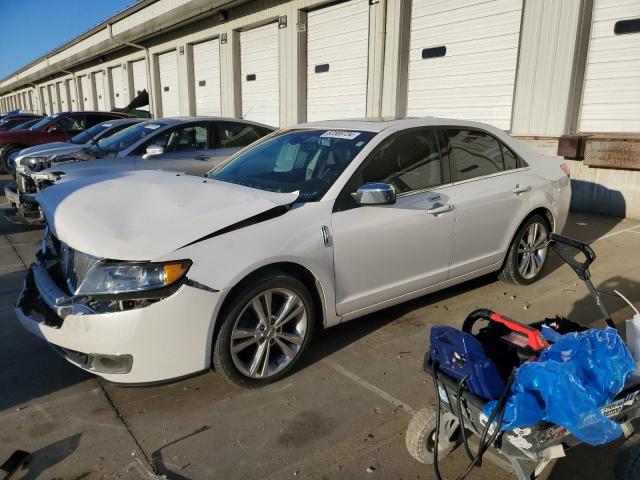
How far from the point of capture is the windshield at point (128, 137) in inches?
301

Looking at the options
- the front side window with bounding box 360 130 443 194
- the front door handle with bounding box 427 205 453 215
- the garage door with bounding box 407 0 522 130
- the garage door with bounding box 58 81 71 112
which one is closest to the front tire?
the front side window with bounding box 360 130 443 194

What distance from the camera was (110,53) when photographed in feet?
87.2

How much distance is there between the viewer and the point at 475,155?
4.45m

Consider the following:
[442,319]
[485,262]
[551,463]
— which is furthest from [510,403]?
[485,262]

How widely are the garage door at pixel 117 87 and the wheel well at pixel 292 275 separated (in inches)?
1006

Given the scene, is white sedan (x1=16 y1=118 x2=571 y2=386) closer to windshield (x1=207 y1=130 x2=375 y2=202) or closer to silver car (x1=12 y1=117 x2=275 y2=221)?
windshield (x1=207 y1=130 x2=375 y2=202)

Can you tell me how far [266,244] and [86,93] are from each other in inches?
1369

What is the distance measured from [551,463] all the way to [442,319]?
1.73m

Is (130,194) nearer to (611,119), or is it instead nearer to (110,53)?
(611,119)

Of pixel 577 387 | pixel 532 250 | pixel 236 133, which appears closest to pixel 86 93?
pixel 236 133

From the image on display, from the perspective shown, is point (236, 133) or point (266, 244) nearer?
point (266, 244)

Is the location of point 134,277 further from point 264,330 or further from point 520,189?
point 520,189

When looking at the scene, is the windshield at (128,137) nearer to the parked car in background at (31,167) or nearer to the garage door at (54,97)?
the parked car in background at (31,167)

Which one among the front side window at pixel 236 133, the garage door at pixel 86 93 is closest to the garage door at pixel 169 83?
the garage door at pixel 86 93
